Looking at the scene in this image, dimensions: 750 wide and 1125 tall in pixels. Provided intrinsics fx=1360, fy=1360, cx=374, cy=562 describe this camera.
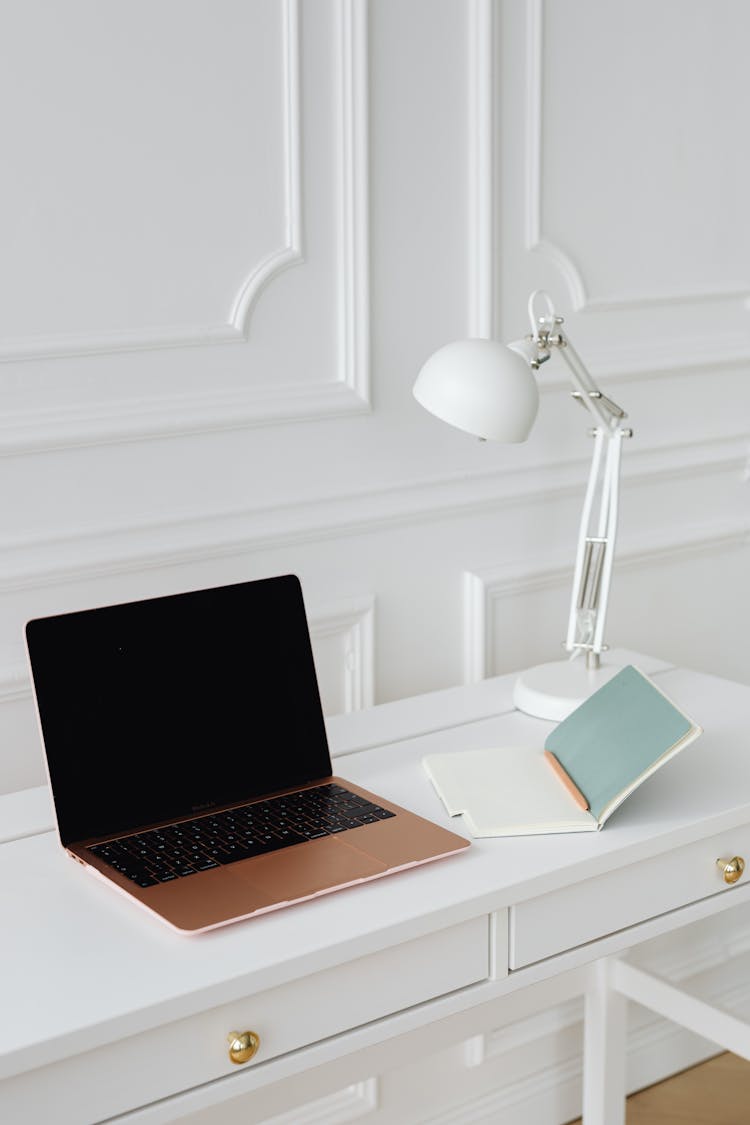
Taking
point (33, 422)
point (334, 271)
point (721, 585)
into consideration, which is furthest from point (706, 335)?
point (33, 422)

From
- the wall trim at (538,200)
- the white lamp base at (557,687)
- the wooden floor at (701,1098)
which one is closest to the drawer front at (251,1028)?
the white lamp base at (557,687)

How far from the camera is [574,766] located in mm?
1385

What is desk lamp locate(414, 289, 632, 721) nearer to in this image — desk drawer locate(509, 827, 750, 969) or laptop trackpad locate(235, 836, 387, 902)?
desk drawer locate(509, 827, 750, 969)

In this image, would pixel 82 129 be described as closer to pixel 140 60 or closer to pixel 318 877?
pixel 140 60

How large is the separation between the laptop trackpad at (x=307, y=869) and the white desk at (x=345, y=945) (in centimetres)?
1

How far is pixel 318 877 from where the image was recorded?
1167 millimetres

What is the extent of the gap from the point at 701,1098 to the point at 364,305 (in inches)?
53.7

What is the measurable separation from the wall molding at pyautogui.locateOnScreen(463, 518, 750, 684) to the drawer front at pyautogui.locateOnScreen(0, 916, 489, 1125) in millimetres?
686

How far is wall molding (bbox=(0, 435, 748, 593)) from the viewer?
1.49m

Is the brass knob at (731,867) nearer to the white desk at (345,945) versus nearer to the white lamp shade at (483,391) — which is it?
the white desk at (345,945)

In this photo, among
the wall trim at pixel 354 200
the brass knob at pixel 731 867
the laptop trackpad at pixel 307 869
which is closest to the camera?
the laptop trackpad at pixel 307 869

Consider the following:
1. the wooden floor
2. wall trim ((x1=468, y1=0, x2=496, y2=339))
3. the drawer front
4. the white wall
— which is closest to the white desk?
the drawer front

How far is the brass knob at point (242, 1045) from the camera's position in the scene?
3.47ft

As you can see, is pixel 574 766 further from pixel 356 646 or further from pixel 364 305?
pixel 364 305
